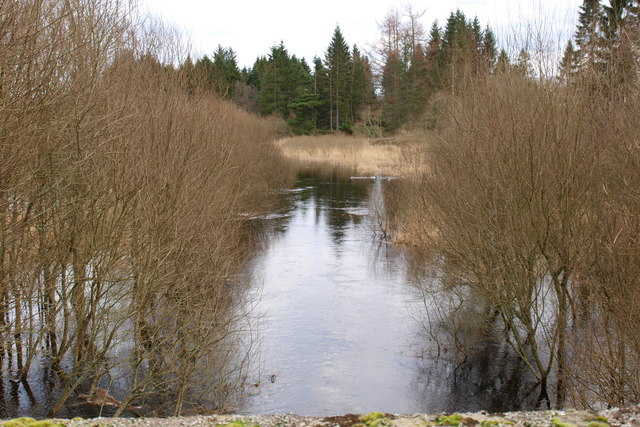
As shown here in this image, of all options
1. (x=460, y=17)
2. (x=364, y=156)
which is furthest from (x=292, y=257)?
(x=460, y=17)

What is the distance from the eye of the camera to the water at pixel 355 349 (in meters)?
9.68

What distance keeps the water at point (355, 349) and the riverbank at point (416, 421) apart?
3.42 m

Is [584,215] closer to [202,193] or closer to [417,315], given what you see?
[417,315]

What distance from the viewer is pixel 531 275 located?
9844 millimetres

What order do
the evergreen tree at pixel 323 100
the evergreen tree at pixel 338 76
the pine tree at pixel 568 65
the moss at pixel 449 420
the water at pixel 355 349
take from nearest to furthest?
1. the moss at pixel 449 420
2. the water at pixel 355 349
3. the pine tree at pixel 568 65
4. the evergreen tree at pixel 338 76
5. the evergreen tree at pixel 323 100

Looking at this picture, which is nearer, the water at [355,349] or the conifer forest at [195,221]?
the conifer forest at [195,221]

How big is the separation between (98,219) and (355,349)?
5519 mm

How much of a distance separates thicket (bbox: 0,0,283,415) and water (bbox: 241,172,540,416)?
119 centimetres

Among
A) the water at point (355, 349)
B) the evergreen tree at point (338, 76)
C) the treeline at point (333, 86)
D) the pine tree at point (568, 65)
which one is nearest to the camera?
the water at point (355, 349)

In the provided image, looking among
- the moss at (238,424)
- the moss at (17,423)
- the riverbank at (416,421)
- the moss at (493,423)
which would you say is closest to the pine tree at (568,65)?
the riverbank at (416,421)

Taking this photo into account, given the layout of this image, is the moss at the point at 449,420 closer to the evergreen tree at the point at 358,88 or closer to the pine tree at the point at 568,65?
the pine tree at the point at 568,65

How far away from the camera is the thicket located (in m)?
7.12

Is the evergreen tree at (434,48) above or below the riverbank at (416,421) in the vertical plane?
above

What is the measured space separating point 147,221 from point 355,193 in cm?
2338
